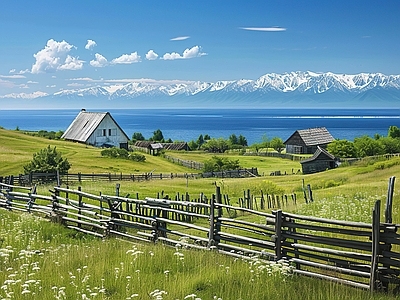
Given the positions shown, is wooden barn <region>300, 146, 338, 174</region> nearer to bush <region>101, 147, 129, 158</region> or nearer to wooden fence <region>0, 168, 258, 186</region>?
wooden fence <region>0, 168, 258, 186</region>

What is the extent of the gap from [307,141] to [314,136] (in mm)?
2621

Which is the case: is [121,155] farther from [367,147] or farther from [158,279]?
[158,279]

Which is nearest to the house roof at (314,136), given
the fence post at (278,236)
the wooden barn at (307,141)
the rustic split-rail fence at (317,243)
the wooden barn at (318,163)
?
the wooden barn at (307,141)

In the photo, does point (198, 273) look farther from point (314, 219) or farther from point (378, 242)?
point (378, 242)

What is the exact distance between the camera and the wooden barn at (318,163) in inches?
2457

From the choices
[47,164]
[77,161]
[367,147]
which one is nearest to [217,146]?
[367,147]

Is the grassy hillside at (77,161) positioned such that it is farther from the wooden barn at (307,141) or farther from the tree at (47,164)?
the wooden barn at (307,141)

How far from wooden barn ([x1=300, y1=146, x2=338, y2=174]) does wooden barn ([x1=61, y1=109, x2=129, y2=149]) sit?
3410 centimetres

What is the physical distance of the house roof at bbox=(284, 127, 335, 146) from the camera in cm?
9619

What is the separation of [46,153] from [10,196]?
65.0ft

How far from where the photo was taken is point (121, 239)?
15.1 m

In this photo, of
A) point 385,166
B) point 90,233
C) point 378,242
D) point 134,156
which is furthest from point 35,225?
point 134,156

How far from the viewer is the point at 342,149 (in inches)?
2862

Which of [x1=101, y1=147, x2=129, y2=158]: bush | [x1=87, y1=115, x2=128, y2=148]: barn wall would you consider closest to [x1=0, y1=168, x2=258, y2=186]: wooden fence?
[x1=101, y1=147, x2=129, y2=158]: bush
